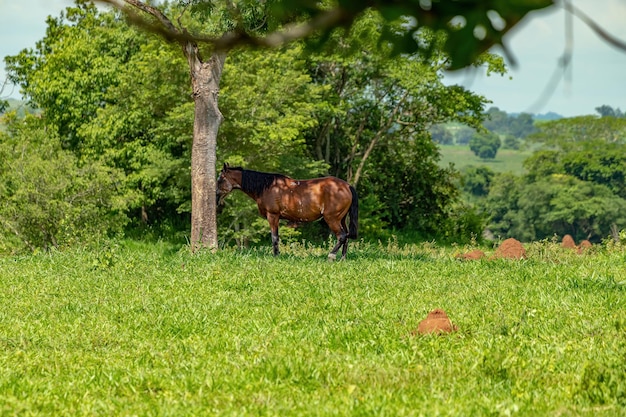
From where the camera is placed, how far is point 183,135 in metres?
36.4

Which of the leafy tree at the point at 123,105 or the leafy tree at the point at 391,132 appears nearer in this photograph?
the leafy tree at the point at 123,105

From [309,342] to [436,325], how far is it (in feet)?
4.90

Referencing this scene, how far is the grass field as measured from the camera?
286 inches

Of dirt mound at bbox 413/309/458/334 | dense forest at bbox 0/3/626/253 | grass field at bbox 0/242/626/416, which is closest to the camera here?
grass field at bbox 0/242/626/416

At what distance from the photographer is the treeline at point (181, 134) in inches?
1303

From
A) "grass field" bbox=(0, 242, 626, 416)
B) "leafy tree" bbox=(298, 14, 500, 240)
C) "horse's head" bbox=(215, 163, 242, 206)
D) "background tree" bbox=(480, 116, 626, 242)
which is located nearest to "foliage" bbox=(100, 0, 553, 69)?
"grass field" bbox=(0, 242, 626, 416)

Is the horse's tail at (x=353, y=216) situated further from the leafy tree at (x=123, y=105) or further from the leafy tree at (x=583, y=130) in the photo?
the leafy tree at (x=583, y=130)

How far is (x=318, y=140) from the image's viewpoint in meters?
45.6

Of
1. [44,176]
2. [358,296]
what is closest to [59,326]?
[358,296]

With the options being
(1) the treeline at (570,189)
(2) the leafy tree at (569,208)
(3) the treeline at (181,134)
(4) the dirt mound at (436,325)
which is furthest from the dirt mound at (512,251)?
(2) the leafy tree at (569,208)

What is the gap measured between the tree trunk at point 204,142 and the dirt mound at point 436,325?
1077 cm

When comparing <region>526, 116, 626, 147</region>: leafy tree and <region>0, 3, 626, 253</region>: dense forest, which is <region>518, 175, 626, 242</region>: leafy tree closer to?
<region>526, 116, 626, 147</region>: leafy tree

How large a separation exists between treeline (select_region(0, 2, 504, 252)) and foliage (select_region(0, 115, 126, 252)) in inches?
2.7

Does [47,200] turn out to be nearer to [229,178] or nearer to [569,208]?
[229,178]
